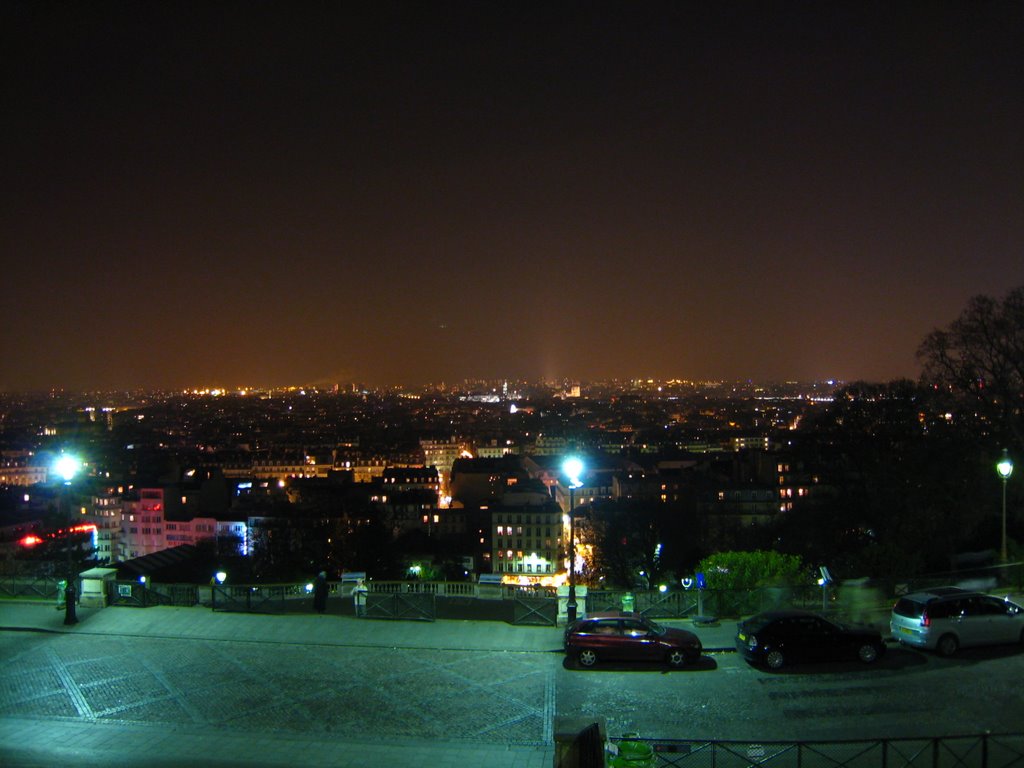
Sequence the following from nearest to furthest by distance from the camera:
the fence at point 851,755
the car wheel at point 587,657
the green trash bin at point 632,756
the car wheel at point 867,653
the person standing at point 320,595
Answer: the green trash bin at point 632,756 < the fence at point 851,755 < the car wheel at point 867,653 < the car wheel at point 587,657 < the person standing at point 320,595

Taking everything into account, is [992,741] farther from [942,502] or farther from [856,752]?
[942,502]

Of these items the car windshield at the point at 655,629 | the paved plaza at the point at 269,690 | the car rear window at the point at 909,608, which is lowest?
the paved plaza at the point at 269,690

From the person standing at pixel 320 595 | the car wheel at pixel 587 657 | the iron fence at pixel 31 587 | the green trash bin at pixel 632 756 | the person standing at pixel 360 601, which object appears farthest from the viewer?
the iron fence at pixel 31 587

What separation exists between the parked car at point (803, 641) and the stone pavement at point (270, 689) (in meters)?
0.98

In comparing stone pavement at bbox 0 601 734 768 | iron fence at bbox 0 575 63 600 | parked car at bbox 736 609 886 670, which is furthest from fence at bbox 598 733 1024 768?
iron fence at bbox 0 575 63 600

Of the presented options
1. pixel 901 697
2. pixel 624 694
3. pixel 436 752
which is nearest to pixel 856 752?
pixel 901 697

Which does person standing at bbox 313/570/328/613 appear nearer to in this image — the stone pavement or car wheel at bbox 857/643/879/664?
the stone pavement

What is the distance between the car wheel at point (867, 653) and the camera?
1170 centimetres

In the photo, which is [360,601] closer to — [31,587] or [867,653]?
[31,587]

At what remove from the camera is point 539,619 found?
13844mm

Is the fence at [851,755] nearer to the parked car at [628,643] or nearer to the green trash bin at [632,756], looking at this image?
the green trash bin at [632,756]

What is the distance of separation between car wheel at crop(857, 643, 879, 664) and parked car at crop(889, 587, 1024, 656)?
0.62m

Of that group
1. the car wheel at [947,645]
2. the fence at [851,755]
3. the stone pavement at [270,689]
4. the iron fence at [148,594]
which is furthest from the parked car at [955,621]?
the iron fence at [148,594]

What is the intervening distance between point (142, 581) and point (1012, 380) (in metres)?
23.3
